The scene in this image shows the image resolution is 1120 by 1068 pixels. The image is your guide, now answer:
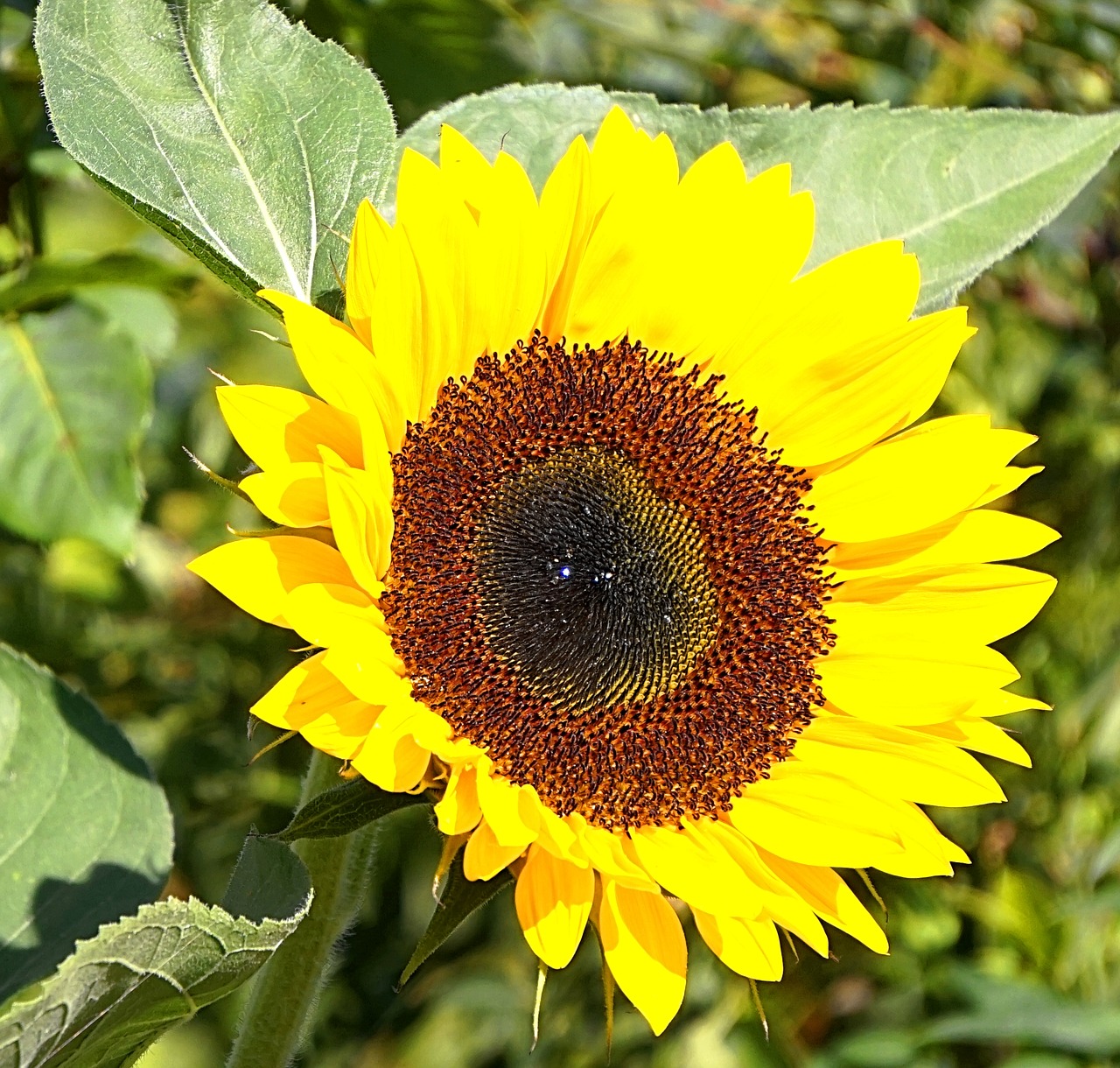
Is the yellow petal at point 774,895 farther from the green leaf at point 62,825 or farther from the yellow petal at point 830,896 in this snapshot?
the green leaf at point 62,825

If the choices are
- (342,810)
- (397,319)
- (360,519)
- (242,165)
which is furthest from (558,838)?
(242,165)

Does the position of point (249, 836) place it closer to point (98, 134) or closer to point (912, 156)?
point (98, 134)

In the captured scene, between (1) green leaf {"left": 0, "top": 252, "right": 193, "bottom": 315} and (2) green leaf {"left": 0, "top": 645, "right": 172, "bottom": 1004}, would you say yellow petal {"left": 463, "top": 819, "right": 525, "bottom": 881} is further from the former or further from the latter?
(1) green leaf {"left": 0, "top": 252, "right": 193, "bottom": 315}

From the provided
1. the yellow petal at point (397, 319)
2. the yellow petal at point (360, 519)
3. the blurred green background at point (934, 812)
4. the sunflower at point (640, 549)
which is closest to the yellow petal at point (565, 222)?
the sunflower at point (640, 549)

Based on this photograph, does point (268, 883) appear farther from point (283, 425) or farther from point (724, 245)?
point (724, 245)

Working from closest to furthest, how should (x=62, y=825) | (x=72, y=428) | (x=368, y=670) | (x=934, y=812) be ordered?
(x=368, y=670) → (x=62, y=825) → (x=72, y=428) → (x=934, y=812)

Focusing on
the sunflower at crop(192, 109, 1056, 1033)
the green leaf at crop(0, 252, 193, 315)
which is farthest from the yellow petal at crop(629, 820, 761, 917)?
the green leaf at crop(0, 252, 193, 315)
